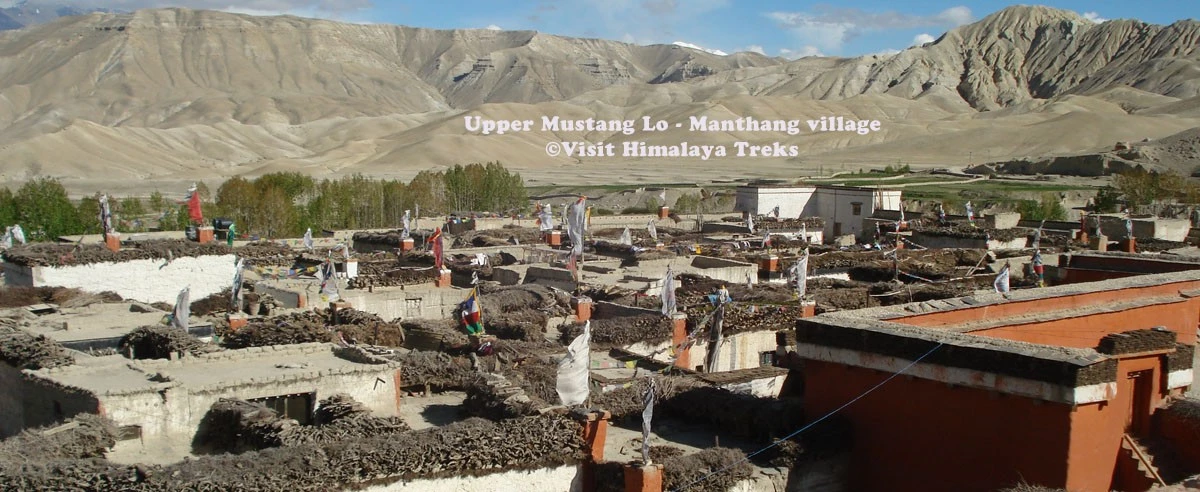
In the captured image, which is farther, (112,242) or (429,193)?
(429,193)

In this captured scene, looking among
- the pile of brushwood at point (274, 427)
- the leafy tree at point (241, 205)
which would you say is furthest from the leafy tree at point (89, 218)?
the pile of brushwood at point (274, 427)

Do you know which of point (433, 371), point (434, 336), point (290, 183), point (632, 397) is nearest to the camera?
point (632, 397)

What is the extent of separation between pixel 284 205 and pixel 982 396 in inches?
2230

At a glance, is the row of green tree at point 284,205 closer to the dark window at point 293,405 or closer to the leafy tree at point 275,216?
the leafy tree at point 275,216

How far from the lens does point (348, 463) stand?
11.0 metres

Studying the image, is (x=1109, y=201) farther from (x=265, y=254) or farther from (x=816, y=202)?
(x=265, y=254)

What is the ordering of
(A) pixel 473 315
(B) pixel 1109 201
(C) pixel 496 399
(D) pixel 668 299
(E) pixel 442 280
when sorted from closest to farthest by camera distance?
(C) pixel 496 399 < (A) pixel 473 315 < (D) pixel 668 299 < (E) pixel 442 280 < (B) pixel 1109 201

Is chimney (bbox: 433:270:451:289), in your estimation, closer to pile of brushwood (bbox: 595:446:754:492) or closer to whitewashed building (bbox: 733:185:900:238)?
pile of brushwood (bbox: 595:446:754:492)

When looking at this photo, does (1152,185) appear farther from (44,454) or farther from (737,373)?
(44,454)

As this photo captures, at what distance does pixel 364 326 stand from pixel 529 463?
833cm

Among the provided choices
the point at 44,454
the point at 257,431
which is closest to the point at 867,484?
the point at 257,431

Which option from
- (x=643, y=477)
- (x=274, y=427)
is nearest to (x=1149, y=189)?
(x=643, y=477)

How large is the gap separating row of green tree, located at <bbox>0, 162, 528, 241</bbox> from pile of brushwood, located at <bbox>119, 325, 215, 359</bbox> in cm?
3963

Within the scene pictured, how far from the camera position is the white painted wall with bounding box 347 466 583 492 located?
1141 centimetres
